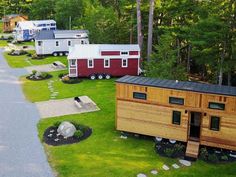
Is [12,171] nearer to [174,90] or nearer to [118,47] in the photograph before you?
[174,90]

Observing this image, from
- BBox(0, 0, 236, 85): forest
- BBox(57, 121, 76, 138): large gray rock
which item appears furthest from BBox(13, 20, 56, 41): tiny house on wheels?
BBox(57, 121, 76, 138): large gray rock

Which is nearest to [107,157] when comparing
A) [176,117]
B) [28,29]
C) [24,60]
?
[176,117]

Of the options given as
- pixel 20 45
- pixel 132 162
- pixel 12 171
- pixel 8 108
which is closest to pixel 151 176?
pixel 132 162

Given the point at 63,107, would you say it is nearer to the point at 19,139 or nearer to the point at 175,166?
the point at 19,139

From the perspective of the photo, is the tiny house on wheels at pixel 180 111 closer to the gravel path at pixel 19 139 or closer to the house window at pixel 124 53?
the gravel path at pixel 19 139

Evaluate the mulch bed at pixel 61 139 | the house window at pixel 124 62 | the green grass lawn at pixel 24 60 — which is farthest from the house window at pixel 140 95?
the green grass lawn at pixel 24 60

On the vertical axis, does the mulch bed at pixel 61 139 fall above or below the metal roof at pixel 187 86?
below
